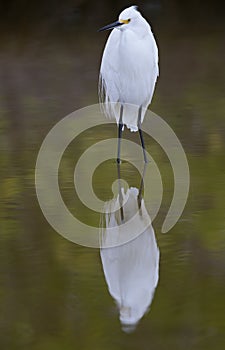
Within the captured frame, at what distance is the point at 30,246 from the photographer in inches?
99.9

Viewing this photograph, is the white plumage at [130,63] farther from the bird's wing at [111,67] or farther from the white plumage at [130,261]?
the white plumage at [130,261]

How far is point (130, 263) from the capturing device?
2.41 m

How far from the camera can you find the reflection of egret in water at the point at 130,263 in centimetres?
214

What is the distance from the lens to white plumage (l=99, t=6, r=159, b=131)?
304 centimetres

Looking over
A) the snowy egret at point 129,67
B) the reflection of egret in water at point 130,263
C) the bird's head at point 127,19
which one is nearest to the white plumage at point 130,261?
the reflection of egret in water at point 130,263

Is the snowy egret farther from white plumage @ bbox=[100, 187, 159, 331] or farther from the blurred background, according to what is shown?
white plumage @ bbox=[100, 187, 159, 331]

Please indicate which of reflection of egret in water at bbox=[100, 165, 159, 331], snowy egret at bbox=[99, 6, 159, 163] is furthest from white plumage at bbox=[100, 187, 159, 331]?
snowy egret at bbox=[99, 6, 159, 163]

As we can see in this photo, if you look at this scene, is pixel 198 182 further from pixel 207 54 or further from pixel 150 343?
pixel 207 54

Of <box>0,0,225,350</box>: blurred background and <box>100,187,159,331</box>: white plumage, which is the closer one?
<box>0,0,225,350</box>: blurred background

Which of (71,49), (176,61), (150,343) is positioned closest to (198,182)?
(150,343)

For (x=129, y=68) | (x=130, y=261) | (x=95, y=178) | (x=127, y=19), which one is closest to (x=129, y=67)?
(x=129, y=68)

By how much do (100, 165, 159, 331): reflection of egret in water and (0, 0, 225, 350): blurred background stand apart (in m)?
A: 0.03

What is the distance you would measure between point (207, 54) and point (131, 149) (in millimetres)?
1585

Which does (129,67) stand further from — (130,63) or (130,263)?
(130,263)
